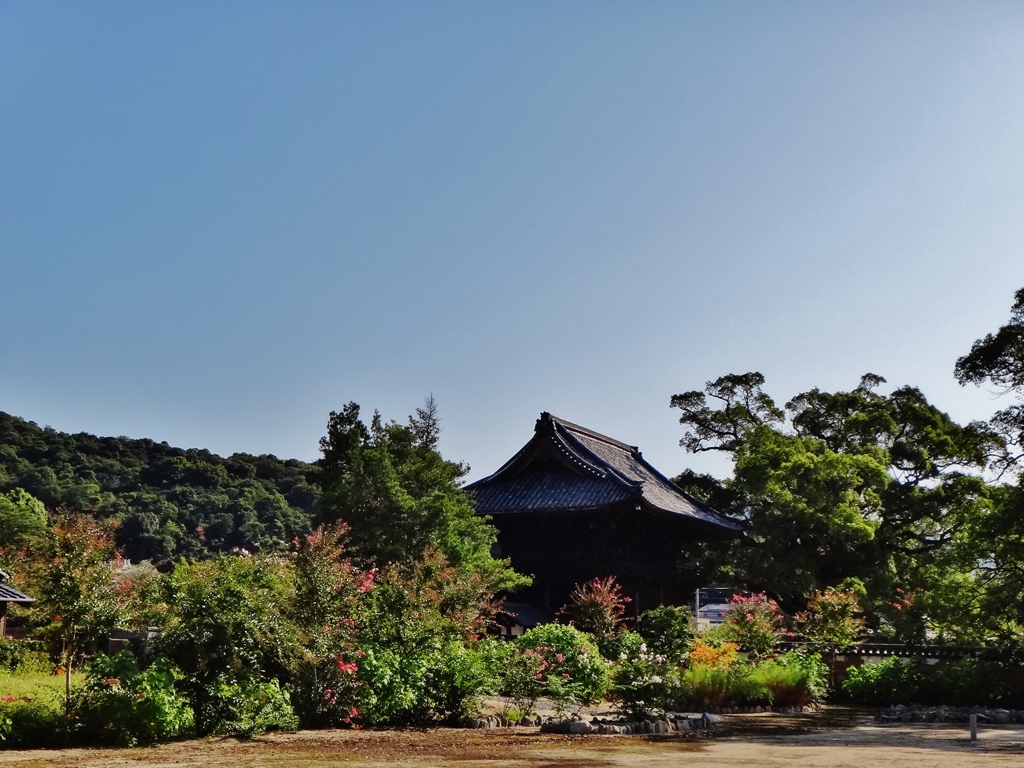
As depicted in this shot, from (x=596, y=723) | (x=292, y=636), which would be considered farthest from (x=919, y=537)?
(x=292, y=636)

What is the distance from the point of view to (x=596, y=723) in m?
14.1

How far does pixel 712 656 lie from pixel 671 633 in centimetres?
192

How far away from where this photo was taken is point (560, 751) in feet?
37.4

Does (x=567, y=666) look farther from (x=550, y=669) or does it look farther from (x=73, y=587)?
(x=73, y=587)

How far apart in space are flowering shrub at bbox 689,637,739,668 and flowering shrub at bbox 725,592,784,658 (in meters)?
2.35

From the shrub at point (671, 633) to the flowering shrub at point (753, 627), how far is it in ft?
3.92

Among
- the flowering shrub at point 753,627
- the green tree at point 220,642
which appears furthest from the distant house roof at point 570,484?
the green tree at point 220,642

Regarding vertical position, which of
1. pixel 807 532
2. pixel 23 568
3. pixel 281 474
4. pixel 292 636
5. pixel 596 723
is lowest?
pixel 596 723

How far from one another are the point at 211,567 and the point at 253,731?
7.73 feet

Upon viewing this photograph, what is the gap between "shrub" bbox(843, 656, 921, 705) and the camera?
2164cm

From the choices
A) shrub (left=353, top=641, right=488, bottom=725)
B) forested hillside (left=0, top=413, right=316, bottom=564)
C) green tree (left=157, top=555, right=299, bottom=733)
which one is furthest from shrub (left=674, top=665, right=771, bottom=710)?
forested hillside (left=0, top=413, right=316, bottom=564)

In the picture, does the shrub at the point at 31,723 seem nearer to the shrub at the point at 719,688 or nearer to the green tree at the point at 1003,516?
the shrub at the point at 719,688

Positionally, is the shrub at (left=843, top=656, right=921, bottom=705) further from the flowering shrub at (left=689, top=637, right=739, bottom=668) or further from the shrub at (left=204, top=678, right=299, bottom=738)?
the shrub at (left=204, top=678, right=299, bottom=738)

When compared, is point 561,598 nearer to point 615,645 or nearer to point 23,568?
point 615,645
